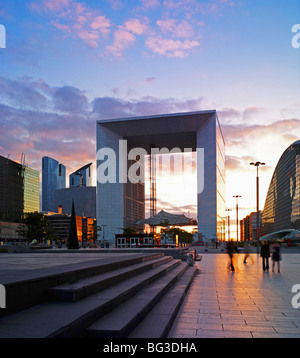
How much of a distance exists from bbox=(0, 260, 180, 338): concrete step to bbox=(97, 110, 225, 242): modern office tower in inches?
3925

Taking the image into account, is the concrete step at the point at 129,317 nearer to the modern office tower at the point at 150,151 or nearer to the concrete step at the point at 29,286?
the concrete step at the point at 29,286

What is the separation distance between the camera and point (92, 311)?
5.70m

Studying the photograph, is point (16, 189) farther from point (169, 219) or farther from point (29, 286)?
point (29, 286)

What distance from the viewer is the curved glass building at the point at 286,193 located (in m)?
114

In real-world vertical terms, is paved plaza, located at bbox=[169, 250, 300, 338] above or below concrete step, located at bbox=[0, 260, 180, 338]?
below

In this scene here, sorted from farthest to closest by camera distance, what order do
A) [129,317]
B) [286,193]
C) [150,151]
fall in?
1. [150,151]
2. [286,193]
3. [129,317]

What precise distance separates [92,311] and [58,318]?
29.4 inches

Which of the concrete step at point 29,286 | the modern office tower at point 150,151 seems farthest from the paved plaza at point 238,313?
the modern office tower at point 150,151

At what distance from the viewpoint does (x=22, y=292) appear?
218 inches

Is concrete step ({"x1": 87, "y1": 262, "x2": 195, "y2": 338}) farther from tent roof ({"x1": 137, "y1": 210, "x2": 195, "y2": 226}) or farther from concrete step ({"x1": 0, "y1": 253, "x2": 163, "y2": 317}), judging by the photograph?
tent roof ({"x1": 137, "y1": 210, "x2": 195, "y2": 226})

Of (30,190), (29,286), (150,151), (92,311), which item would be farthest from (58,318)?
(30,190)

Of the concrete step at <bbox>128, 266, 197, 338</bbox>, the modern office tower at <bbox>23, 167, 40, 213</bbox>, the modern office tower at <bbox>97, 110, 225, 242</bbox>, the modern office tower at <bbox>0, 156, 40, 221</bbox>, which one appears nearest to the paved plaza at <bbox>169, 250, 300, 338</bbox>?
the concrete step at <bbox>128, 266, 197, 338</bbox>

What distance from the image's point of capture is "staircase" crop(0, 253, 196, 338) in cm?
475

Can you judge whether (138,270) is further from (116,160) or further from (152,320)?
(116,160)
